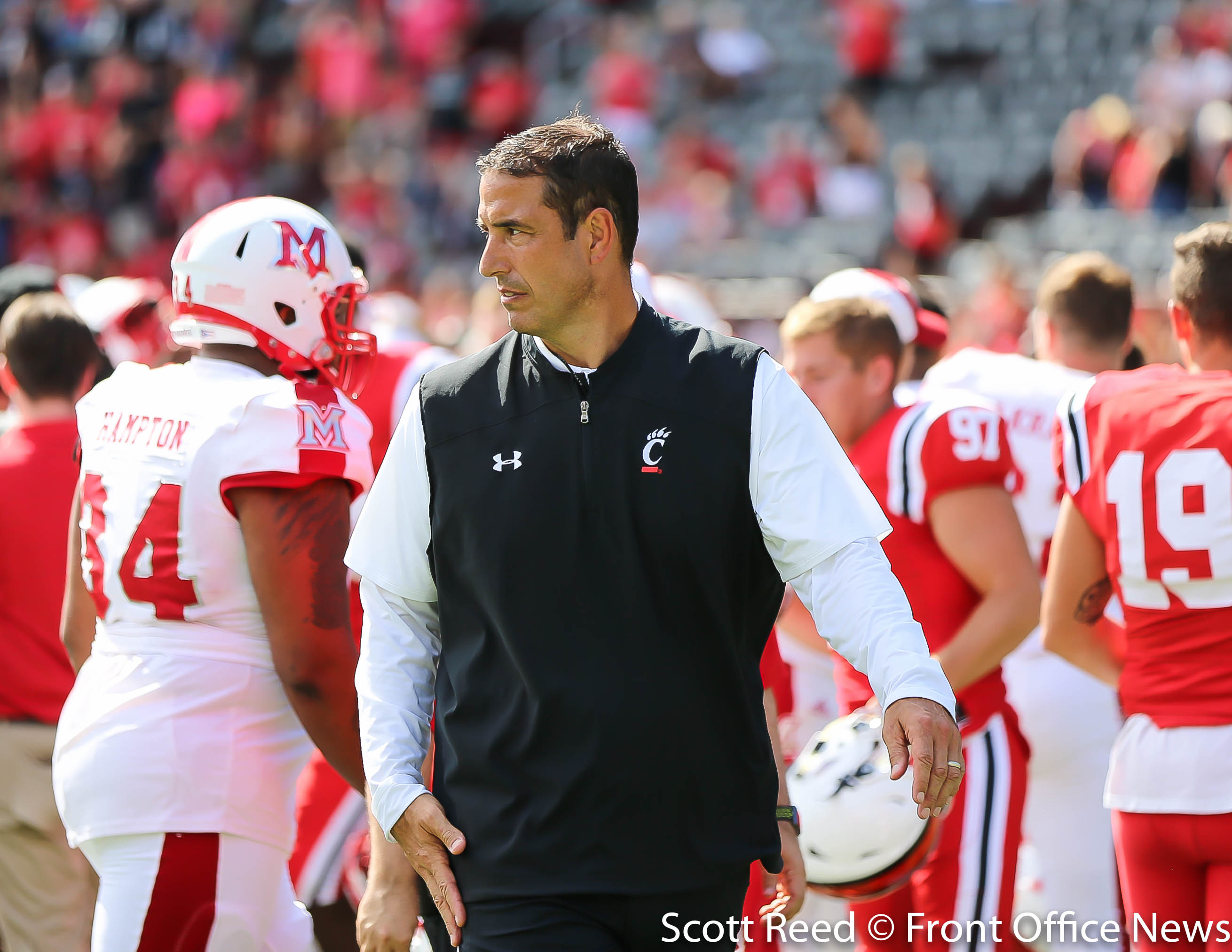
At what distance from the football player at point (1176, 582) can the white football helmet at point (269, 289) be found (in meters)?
1.70

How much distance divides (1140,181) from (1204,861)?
1059cm

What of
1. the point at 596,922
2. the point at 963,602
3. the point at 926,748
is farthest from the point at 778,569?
the point at 963,602

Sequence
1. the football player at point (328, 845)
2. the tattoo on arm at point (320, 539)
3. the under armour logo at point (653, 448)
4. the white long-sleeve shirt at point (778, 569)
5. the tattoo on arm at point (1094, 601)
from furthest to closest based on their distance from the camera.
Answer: the football player at point (328, 845), the tattoo on arm at point (1094, 601), the tattoo on arm at point (320, 539), the under armour logo at point (653, 448), the white long-sleeve shirt at point (778, 569)

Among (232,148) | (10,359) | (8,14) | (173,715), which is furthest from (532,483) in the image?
(8,14)

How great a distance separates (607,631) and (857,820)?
1.28 m

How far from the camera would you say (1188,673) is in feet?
11.5

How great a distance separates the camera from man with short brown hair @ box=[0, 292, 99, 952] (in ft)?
13.7

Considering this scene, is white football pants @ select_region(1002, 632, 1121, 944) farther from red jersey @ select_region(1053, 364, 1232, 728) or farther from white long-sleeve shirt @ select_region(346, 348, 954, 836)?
white long-sleeve shirt @ select_region(346, 348, 954, 836)

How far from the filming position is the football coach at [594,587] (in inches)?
104

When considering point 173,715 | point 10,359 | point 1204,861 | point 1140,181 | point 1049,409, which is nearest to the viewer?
point 173,715

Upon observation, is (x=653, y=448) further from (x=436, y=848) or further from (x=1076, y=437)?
(x=1076, y=437)

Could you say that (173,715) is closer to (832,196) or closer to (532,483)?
(532,483)

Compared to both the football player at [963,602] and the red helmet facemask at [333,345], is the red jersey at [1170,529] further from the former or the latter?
the red helmet facemask at [333,345]

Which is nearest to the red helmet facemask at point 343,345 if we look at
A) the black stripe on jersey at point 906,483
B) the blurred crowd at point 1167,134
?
the black stripe on jersey at point 906,483
